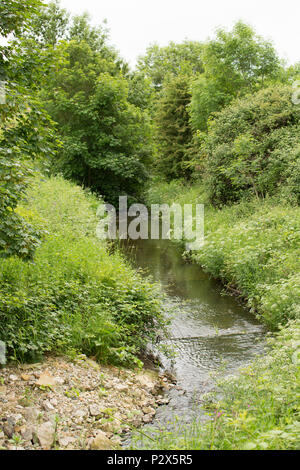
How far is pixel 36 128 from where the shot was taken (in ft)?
13.3

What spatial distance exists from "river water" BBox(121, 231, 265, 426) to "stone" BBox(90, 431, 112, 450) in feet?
1.53

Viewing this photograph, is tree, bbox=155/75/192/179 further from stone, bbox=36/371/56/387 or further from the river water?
stone, bbox=36/371/56/387

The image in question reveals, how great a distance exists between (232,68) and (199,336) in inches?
615

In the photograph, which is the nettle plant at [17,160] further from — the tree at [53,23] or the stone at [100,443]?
the tree at [53,23]

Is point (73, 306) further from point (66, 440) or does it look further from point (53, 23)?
point (53, 23)

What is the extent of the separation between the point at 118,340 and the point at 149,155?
17.3 metres

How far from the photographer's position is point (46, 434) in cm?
340

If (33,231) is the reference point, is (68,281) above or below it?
below

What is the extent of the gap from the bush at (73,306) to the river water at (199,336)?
61cm

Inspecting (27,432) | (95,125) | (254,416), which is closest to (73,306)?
(27,432)

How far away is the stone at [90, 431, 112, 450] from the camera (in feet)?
11.0
